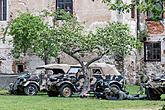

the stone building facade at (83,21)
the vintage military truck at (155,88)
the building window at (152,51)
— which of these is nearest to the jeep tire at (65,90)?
the vintage military truck at (155,88)

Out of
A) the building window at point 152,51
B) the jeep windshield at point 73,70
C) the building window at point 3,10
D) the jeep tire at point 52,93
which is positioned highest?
the building window at point 3,10

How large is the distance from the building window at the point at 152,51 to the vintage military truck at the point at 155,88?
15.9 meters

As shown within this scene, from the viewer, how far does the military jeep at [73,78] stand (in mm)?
27344

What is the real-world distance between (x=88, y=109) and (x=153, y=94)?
6.81m

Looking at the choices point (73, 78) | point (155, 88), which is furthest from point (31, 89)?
point (155, 88)

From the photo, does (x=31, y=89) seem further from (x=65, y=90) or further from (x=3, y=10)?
(x=3, y=10)

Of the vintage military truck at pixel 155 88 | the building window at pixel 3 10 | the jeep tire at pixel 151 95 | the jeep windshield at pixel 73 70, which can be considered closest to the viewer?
the vintage military truck at pixel 155 88

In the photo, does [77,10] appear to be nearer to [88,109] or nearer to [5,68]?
[5,68]

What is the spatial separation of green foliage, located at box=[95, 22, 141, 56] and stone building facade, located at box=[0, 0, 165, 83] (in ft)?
35.6

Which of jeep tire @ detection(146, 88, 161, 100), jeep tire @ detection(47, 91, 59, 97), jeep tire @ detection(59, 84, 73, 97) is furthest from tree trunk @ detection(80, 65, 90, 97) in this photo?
jeep tire @ detection(146, 88, 161, 100)

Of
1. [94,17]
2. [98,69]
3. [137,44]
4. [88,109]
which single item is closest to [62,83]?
[98,69]

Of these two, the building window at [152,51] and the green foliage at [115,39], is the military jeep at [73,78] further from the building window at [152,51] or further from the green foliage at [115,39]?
the building window at [152,51]

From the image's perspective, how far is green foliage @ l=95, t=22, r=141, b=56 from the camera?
27.9 meters

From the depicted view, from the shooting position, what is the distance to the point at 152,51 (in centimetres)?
4112
